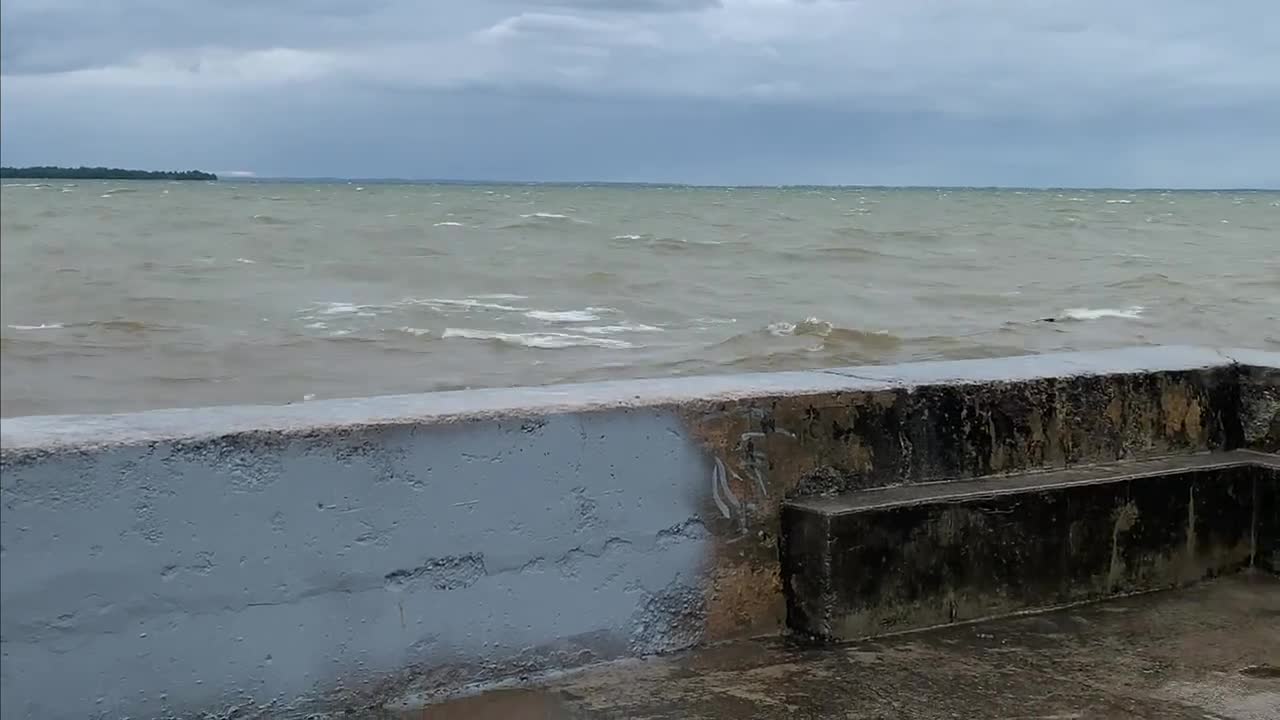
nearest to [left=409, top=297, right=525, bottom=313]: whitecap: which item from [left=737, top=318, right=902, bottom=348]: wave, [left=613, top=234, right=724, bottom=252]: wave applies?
[left=737, top=318, right=902, bottom=348]: wave

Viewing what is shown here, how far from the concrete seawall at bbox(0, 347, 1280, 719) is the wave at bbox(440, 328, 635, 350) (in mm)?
6440

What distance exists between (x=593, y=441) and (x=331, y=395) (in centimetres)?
107

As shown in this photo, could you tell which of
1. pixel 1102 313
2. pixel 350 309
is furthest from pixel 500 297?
pixel 1102 313

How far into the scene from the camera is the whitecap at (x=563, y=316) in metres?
12.1

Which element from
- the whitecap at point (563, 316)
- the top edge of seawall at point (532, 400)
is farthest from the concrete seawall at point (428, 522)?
the whitecap at point (563, 316)

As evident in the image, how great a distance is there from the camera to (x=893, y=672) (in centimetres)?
351

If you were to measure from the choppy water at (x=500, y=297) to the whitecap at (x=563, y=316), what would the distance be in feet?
0.21

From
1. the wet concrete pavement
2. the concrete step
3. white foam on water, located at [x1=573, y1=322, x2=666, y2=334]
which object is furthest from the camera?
white foam on water, located at [x1=573, y1=322, x2=666, y2=334]

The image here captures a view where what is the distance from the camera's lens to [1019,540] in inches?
155

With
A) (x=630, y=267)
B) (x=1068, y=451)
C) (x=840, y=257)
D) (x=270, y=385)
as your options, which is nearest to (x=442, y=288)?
(x=630, y=267)

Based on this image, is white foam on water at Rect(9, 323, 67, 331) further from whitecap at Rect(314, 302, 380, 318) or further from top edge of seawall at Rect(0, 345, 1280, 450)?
whitecap at Rect(314, 302, 380, 318)

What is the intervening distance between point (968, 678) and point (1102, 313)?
13.1m

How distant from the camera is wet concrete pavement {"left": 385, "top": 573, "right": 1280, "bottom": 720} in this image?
327 cm

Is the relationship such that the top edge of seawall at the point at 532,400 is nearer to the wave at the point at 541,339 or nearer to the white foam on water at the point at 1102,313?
the wave at the point at 541,339
